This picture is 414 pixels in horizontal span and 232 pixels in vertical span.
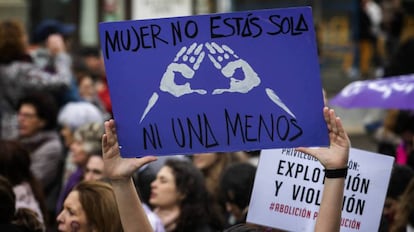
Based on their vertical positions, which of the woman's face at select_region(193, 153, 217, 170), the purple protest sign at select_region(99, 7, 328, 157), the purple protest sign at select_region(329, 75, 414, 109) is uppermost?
the purple protest sign at select_region(99, 7, 328, 157)

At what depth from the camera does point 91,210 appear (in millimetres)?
5930

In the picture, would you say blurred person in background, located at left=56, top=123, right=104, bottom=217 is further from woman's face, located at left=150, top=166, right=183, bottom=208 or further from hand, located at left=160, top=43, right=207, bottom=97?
hand, located at left=160, top=43, right=207, bottom=97

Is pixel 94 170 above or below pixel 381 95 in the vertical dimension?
below

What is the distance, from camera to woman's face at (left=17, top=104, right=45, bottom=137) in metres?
9.62

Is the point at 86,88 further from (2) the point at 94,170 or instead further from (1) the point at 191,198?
(1) the point at 191,198

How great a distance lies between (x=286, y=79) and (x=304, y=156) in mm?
863

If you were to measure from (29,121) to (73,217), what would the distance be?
12.4 feet

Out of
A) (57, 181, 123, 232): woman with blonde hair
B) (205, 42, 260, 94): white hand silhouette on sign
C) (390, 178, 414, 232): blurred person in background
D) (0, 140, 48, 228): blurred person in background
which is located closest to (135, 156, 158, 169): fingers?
(205, 42, 260, 94): white hand silhouette on sign

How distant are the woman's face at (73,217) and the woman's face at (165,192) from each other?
117 centimetres

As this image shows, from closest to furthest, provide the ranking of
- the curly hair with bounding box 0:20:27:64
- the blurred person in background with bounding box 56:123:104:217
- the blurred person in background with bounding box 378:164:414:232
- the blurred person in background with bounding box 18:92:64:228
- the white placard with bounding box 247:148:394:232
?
the white placard with bounding box 247:148:394:232 → the blurred person in background with bounding box 378:164:414:232 → the blurred person in background with bounding box 56:123:104:217 → the blurred person in background with bounding box 18:92:64:228 → the curly hair with bounding box 0:20:27:64

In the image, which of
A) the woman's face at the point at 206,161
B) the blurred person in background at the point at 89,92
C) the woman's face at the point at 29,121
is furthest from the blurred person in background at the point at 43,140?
the blurred person in background at the point at 89,92

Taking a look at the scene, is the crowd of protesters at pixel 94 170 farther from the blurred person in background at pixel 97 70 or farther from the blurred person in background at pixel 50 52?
the blurred person in background at pixel 97 70

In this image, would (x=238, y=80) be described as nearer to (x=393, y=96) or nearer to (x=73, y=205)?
(x=73, y=205)

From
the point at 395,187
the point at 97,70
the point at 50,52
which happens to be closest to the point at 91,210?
the point at 395,187
